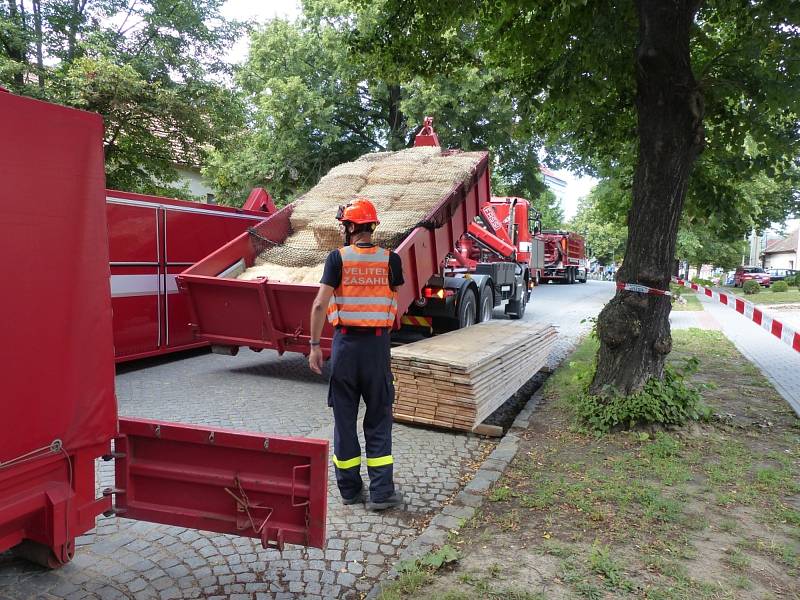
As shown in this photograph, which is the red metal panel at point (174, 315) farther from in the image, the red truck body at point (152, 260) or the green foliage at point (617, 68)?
the green foliage at point (617, 68)

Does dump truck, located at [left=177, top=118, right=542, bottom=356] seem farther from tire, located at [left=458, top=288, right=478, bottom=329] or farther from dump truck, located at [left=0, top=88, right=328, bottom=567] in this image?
dump truck, located at [left=0, top=88, right=328, bottom=567]

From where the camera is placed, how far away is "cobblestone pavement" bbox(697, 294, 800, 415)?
24.5 ft

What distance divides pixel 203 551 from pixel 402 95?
69.5 ft

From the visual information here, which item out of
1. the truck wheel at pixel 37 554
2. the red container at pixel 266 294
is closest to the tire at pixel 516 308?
the red container at pixel 266 294

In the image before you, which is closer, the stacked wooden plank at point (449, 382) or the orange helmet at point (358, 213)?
the orange helmet at point (358, 213)

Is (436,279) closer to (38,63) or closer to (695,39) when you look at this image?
(695,39)

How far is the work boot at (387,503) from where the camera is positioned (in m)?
3.90

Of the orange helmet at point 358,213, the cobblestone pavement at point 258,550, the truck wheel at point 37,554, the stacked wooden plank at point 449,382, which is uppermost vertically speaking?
the orange helmet at point 358,213

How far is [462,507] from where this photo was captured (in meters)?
3.89

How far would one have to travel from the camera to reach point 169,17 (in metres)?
15.8

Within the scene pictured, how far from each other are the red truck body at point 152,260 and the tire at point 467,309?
3987 mm

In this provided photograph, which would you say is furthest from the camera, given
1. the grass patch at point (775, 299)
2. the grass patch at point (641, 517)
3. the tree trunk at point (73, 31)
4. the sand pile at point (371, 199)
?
the grass patch at point (775, 299)

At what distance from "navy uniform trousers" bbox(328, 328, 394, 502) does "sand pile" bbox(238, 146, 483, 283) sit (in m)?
3.30

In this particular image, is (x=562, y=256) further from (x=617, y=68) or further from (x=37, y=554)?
(x=37, y=554)
